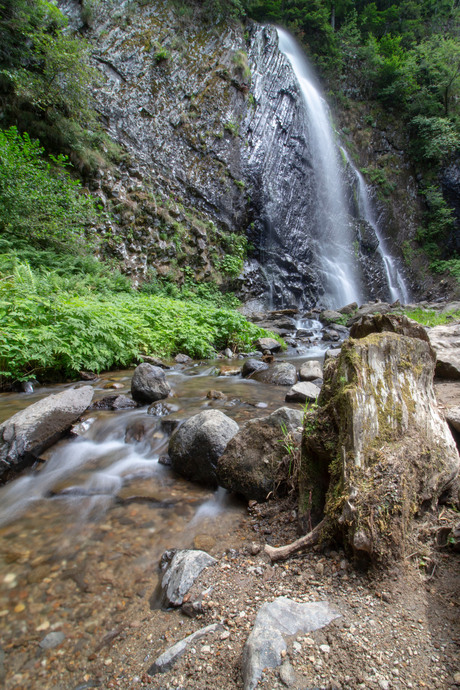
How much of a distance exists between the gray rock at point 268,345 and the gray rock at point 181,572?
8083 mm

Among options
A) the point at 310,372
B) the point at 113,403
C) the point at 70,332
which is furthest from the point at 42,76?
the point at 310,372

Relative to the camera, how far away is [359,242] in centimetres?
2331

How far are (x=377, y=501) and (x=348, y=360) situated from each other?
878 mm

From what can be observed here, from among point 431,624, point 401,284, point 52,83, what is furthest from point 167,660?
point 401,284

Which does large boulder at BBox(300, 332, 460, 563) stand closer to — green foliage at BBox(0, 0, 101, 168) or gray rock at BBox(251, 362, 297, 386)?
gray rock at BBox(251, 362, 297, 386)

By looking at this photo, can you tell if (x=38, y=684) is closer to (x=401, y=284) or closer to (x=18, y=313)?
(x=18, y=313)

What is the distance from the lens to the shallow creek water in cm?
180

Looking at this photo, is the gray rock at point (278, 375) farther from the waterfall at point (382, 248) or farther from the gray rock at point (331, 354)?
the waterfall at point (382, 248)

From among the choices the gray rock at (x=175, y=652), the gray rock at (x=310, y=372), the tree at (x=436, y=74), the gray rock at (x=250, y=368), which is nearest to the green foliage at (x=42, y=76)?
the gray rock at (x=250, y=368)

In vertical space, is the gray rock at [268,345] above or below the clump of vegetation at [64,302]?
below

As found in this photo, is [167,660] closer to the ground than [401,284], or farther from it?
closer to the ground

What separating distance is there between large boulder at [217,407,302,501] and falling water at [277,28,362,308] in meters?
17.7

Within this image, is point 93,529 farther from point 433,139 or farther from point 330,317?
point 433,139

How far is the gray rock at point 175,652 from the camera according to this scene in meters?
1.36
